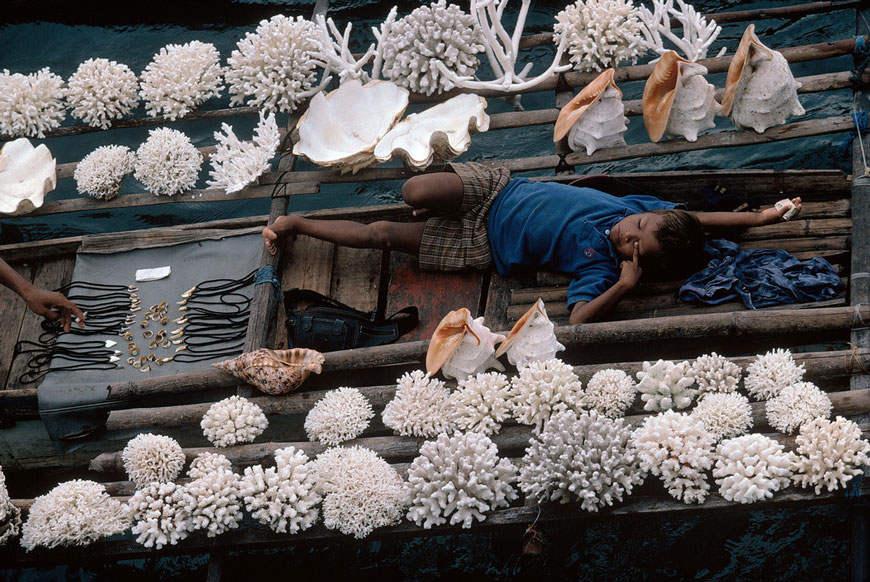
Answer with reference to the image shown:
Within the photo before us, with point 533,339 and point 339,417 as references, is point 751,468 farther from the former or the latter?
point 339,417

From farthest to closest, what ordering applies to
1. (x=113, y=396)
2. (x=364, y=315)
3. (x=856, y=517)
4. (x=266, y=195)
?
(x=266, y=195) → (x=364, y=315) → (x=113, y=396) → (x=856, y=517)

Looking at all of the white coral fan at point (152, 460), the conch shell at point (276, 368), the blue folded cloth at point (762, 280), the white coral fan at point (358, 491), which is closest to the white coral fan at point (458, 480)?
the white coral fan at point (358, 491)

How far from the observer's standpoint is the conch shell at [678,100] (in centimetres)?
501

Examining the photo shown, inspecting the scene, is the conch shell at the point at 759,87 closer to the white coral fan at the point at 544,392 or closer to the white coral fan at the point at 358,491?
the white coral fan at the point at 544,392

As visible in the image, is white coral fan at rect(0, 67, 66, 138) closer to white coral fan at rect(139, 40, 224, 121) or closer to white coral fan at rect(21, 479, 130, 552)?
white coral fan at rect(139, 40, 224, 121)

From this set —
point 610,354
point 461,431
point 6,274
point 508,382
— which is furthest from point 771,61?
point 6,274

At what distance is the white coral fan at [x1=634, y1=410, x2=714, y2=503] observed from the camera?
11.8 feet

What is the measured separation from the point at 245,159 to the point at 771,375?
3.19m

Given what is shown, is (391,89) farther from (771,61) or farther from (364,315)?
→ (771,61)

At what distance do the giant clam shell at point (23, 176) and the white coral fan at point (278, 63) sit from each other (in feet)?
4.35

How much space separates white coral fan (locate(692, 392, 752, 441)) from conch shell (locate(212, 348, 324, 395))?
180cm

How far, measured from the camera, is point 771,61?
494cm

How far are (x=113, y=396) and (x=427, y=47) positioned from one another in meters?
2.75

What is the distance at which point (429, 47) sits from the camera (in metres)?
5.44
